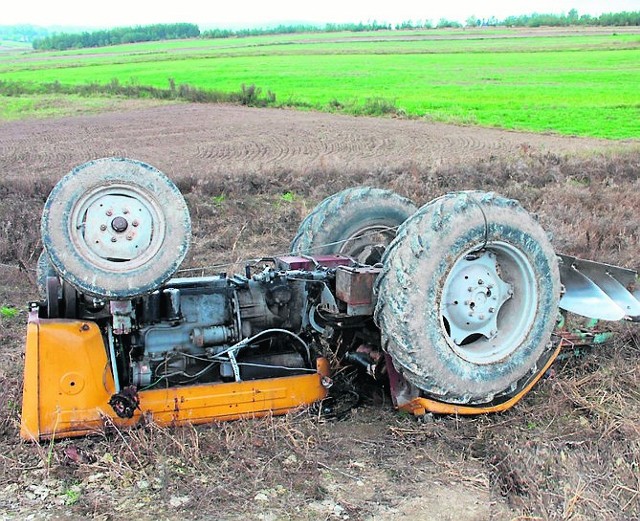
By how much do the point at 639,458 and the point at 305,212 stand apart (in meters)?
6.93

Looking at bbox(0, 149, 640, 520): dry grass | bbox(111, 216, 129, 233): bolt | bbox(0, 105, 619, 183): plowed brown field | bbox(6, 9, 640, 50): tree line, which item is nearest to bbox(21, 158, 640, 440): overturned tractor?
bbox(111, 216, 129, 233): bolt

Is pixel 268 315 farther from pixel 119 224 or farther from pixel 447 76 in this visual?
pixel 447 76

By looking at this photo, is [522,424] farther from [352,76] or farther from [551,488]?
[352,76]

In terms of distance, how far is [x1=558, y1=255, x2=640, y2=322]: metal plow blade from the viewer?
5.03 meters

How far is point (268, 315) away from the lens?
191 inches

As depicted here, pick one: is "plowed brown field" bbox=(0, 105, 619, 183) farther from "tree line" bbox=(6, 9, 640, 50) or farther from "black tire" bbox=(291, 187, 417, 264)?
"tree line" bbox=(6, 9, 640, 50)

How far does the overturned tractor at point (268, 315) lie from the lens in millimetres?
3971

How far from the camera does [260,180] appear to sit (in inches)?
468

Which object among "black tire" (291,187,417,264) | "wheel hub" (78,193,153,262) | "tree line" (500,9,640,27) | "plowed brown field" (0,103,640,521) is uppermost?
"tree line" (500,9,640,27)

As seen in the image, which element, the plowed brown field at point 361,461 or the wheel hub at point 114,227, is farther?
the wheel hub at point 114,227

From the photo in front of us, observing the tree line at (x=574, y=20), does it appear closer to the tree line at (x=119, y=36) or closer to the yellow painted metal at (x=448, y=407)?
the tree line at (x=119, y=36)

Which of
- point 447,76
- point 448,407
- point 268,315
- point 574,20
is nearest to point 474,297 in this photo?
point 448,407

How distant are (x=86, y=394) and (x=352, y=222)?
7.83 feet

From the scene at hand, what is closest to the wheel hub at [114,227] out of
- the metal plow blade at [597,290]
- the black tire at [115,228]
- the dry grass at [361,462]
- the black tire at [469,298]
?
the black tire at [115,228]
